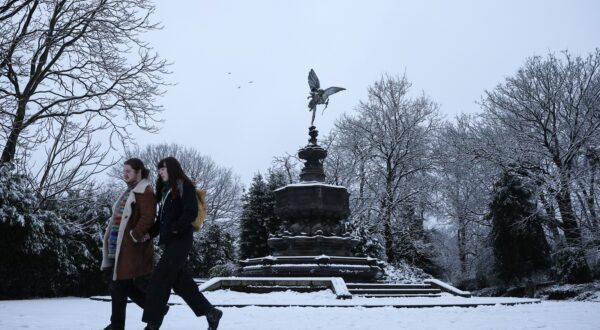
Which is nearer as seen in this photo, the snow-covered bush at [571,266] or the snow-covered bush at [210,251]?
the snow-covered bush at [571,266]

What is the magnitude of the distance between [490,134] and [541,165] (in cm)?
325

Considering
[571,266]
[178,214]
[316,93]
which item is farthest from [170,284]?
[571,266]

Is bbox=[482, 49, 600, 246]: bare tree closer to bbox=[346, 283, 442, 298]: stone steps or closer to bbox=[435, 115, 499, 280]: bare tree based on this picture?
bbox=[435, 115, 499, 280]: bare tree

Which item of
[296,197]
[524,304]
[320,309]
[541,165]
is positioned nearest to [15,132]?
[296,197]

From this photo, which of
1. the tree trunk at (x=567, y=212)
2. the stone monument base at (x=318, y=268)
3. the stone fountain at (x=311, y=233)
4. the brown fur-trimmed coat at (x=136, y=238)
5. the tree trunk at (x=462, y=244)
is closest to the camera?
the brown fur-trimmed coat at (x=136, y=238)

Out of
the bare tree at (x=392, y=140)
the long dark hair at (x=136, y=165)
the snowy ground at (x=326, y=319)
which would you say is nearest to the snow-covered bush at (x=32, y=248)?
the snowy ground at (x=326, y=319)

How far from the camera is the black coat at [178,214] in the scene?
14.4 ft

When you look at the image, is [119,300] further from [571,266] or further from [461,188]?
[461,188]

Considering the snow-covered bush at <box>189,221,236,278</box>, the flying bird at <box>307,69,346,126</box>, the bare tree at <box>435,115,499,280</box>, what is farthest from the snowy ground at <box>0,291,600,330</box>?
the bare tree at <box>435,115,499,280</box>

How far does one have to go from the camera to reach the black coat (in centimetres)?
438

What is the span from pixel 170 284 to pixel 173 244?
0.36 meters

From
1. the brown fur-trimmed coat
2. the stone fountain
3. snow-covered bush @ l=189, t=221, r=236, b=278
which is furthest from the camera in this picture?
snow-covered bush @ l=189, t=221, r=236, b=278

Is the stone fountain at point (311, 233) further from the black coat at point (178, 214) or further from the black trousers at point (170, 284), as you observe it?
the black coat at point (178, 214)

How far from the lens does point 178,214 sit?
4.54 metres
